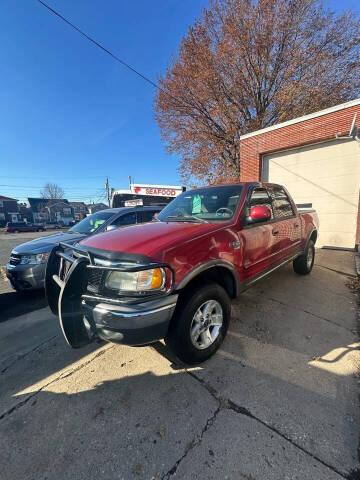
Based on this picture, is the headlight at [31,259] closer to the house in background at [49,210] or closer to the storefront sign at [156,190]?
the storefront sign at [156,190]

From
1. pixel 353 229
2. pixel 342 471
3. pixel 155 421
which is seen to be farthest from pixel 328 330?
pixel 353 229

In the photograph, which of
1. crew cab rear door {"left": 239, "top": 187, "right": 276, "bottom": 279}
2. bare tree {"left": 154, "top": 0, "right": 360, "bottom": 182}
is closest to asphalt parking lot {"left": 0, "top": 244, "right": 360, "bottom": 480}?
crew cab rear door {"left": 239, "top": 187, "right": 276, "bottom": 279}

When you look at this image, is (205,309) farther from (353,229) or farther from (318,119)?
(318,119)

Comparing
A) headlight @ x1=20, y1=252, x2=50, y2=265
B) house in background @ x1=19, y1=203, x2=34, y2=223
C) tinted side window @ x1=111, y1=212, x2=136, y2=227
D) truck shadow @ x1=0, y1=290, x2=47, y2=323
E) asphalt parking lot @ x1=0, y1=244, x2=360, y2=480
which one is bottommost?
asphalt parking lot @ x1=0, y1=244, x2=360, y2=480

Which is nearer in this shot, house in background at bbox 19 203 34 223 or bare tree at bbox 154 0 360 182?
bare tree at bbox 154 0 360 182

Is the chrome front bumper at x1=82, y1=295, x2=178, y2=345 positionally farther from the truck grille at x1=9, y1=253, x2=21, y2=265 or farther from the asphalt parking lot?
the truck grille at x1=9, y1=253, x2=21, y2=265

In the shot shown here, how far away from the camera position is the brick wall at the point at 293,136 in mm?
6250

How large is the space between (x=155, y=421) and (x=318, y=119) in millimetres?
8842

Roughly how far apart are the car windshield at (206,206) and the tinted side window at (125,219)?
1732mm

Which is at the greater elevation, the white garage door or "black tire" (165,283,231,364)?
the white garage door

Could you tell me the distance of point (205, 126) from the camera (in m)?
12.7

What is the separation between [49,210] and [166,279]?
62.0 m

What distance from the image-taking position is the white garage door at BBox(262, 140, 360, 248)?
643 centimetres

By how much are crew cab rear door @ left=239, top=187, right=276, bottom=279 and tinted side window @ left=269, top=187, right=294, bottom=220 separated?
0.70 feet
